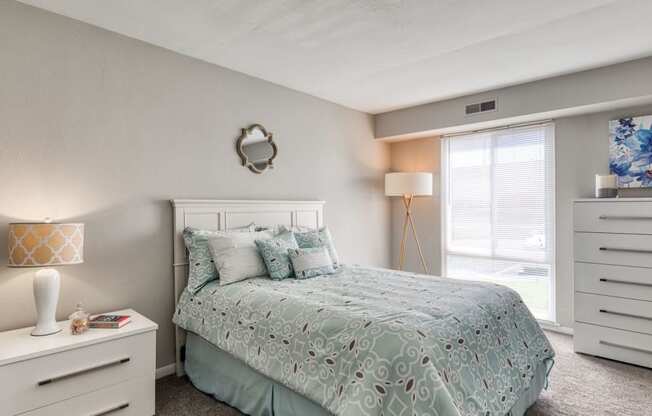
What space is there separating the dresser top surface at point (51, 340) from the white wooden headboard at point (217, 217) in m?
0.64

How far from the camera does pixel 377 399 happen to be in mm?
1492

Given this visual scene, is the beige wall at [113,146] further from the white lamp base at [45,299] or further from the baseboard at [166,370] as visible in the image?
the white lamp base at [45,299]

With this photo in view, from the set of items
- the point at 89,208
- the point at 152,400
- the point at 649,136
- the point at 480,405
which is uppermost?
the point at 649,136

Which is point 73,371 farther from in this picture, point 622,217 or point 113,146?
point 622,217

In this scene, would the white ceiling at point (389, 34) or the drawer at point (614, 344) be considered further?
the drawer at point (614, 344)

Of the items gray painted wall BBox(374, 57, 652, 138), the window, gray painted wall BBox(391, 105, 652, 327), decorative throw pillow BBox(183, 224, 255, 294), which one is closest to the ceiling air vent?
gray painted wall BBox(374, 57, 652, 138)

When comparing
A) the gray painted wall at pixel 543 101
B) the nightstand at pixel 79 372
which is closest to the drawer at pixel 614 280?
the gray painted wall at pixel 543 101

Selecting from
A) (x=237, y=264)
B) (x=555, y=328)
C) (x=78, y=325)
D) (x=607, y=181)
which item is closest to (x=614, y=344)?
(x=555, y=328)

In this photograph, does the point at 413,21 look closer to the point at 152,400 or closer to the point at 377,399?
the point at 377,399

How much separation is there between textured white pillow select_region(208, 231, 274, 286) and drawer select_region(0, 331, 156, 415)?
2.01 feet

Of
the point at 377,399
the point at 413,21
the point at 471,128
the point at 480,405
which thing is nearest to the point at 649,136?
the point at 471,128

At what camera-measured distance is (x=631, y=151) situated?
10.7 feet

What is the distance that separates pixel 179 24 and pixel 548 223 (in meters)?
3.86

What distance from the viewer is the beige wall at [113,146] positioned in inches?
85.0
